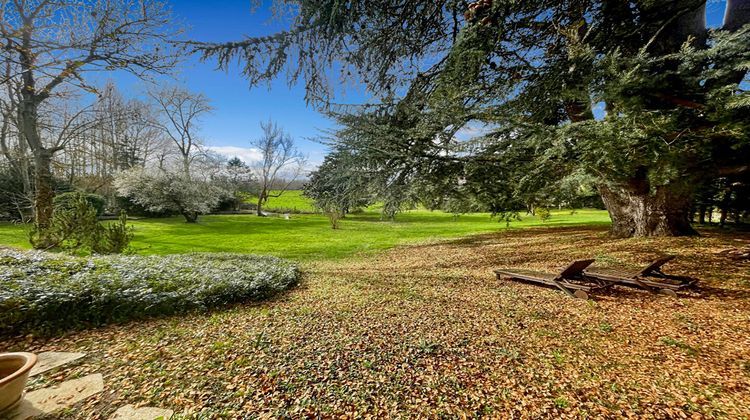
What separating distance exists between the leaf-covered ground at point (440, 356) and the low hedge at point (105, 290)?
0.33m

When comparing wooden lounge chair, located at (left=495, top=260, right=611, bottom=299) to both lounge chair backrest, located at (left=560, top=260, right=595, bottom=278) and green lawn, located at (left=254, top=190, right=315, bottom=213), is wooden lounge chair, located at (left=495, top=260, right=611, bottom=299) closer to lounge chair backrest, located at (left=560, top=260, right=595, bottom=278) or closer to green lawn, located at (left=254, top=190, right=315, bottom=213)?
lounge chair backrest, located at (left=560, top=260, right=595, bottom=278)

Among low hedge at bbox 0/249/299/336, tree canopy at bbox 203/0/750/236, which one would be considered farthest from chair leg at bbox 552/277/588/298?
low hedge at bbox 0/249/299/336

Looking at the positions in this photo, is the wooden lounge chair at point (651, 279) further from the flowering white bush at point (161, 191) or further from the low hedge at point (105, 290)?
the flowering white bush at point (161, 191)

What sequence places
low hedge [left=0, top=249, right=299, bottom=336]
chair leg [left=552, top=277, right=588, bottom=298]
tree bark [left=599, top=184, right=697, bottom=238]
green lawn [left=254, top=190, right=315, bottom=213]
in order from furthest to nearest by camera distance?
green lawn [left=254, top=190, right=315, bottom=213] → tree bark [left=599, top=184, right=697, bottom=238] → chair leg [left=552, top=277, right=588, bottom=298] → low hedge [left=0, top=249, right=299, bottom=336]

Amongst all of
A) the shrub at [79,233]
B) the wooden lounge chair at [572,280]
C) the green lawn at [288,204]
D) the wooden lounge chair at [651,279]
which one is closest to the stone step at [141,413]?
the wooden lounge chair at [572,280]

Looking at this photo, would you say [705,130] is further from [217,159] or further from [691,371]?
[217,159]

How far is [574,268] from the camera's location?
4.48 meters

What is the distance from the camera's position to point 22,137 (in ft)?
25.0

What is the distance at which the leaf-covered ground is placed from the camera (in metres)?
2.10

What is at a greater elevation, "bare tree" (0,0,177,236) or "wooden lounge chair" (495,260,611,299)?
"bare tree" (0,0,177,236)

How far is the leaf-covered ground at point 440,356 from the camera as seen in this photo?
6.90 ft

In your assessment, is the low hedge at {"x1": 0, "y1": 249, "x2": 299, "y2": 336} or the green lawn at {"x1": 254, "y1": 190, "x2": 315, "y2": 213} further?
the green lawn at {"x1": 254, "y1": 190, "x2": 315, "y2": 213}

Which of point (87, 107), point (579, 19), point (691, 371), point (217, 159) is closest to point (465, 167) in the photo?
point (579, 19)

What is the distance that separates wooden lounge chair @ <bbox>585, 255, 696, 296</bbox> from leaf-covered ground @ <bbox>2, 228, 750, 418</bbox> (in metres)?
0.18
